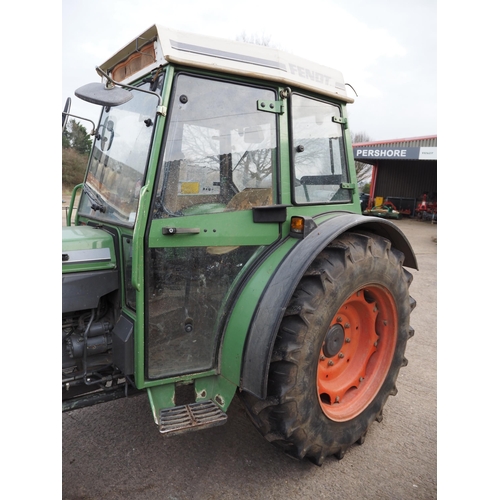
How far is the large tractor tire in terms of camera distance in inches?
86.0

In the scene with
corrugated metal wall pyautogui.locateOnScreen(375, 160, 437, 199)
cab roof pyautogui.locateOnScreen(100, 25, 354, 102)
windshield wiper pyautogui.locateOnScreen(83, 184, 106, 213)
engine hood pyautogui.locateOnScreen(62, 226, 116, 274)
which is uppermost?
corrugated metal wall pyautogui.locateOnScreen(375, 160, 437, 199)

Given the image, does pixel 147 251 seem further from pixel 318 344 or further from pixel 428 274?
pixel 428 274

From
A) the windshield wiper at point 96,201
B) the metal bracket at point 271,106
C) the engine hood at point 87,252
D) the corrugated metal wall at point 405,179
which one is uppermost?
the corrugated metal wall at point 405,179

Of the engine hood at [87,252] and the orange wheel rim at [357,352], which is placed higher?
the engine hood at [87,252]

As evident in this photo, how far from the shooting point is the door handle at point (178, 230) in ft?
6.80

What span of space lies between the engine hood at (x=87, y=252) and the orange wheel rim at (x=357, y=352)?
4.34 feet

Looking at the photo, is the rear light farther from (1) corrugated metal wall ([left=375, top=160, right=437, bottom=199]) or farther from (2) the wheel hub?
(1) corrugated metal wall ([left=375, top=160, right=437, bottom=199])

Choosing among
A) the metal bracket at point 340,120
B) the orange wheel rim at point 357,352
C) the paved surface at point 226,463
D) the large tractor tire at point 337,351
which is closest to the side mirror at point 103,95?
the large tractor tire at point 337,351

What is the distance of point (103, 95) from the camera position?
183cm

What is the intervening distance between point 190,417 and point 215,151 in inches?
54.2

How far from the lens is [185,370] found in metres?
2.26

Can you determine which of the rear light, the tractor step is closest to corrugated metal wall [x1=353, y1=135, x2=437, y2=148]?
the rear light

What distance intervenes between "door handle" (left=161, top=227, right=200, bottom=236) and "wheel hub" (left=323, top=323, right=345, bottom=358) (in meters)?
0.99

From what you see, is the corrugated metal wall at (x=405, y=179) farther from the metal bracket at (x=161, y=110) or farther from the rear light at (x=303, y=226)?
the metal bracket at (x=161, y=110)
